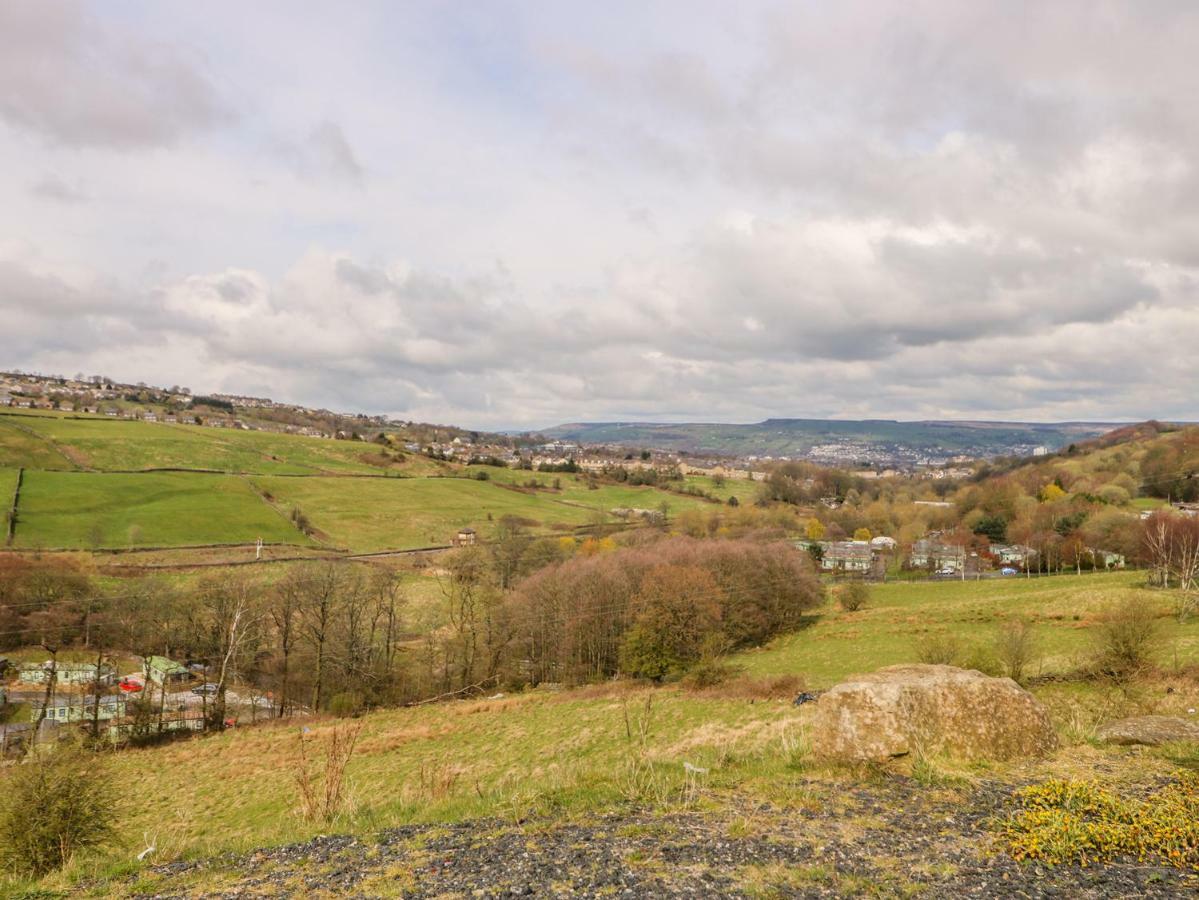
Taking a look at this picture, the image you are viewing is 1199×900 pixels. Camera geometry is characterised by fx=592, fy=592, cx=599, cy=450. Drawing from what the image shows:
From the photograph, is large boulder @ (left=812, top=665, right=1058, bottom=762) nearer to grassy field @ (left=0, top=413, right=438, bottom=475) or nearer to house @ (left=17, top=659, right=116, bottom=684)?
house @ (left=17, top=659, right=116, bottom=684)

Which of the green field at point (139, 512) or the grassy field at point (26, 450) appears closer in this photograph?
the green field at point (139, 512)

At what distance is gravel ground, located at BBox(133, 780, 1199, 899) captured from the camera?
655 cm

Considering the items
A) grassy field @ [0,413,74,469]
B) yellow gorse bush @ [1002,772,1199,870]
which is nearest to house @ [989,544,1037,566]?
yellow gorse bush @ [1002,772,1199,870]

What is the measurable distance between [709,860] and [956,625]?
→ 172 feet

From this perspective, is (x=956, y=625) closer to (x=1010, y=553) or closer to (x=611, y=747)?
(x=611, y=747)

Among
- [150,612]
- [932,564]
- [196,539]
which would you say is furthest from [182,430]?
[932,564]

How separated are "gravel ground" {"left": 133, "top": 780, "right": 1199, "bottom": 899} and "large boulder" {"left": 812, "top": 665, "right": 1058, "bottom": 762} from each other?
1.22m

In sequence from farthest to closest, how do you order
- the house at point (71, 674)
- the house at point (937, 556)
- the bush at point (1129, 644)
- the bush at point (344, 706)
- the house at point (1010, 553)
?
1. the house at point (1010, 553)
2. the house at point (937, 556)
3. the bush at point (344, 706)
4. the house at point (71, 674)
5. the bush at point (1129, 644)

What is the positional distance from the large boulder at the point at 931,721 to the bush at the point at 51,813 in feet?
44.5

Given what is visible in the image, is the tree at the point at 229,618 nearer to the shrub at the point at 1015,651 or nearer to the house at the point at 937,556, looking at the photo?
the shrub at the point at 1015,651

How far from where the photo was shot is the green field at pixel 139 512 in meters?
74.8

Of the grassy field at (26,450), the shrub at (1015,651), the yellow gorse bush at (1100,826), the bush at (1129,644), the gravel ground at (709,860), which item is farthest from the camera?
the grassy field at (26,450)

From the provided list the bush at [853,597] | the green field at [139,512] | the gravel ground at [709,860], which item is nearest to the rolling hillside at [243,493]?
the green field at [139,512]

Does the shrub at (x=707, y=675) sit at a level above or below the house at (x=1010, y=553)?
above
